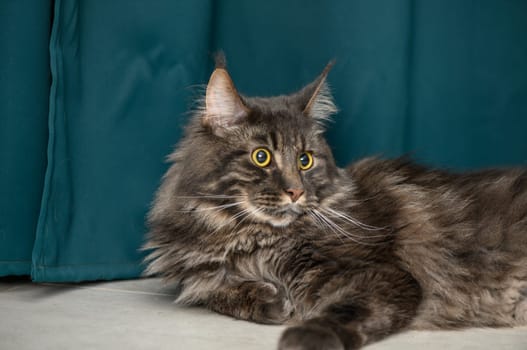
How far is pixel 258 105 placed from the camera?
79.4 inches

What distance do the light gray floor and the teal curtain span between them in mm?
252

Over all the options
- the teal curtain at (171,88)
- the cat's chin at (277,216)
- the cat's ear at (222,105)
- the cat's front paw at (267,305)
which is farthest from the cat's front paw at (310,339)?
the teal curtain at (171,88)

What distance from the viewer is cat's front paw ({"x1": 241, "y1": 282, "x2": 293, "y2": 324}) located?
181 cm

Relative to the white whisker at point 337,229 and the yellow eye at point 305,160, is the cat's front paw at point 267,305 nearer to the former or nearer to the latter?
the white whisker at point 337,229

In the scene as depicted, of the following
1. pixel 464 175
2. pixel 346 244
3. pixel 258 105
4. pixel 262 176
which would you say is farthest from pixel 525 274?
pixel 258 105

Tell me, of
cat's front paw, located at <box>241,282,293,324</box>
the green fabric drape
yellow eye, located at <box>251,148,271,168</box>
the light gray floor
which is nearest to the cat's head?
yellow eye, located at <box>251,148,271,168</box>

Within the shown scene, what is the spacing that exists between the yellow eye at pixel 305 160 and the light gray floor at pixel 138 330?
1.77ft

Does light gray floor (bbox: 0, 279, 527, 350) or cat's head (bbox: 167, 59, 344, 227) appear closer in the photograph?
light gray floor (bbox: 0, 279, 527, 350)

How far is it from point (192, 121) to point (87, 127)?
1.51 ft

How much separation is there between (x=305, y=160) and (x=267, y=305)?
0.50m

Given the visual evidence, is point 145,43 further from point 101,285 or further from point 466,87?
point 466,87

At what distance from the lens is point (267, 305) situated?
1815 mm

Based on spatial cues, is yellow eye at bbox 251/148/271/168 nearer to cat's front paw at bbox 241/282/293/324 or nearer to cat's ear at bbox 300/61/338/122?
cat's ear at bbox 300/61/338/122

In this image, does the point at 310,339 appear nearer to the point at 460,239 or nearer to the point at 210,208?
the point at 210,208
